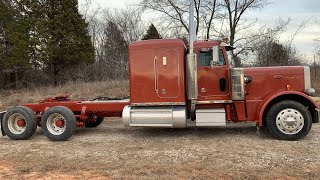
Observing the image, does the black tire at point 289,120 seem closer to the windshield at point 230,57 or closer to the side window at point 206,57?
the windshield at point 230,57

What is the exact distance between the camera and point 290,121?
816 centimetres

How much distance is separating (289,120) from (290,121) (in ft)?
0.10

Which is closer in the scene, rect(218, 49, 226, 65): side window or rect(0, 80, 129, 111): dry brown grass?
rect(218, 49, 226, 65): side window

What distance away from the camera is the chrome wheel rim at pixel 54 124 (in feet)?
30.3

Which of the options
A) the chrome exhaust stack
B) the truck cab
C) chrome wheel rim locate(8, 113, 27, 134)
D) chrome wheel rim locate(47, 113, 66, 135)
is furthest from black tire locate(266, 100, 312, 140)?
chrome wheel rim locate(8, 113, 27, 134)

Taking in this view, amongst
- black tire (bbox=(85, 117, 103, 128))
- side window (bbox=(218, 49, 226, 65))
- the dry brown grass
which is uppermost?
side window (bbox=(218, 49, 226, 65))

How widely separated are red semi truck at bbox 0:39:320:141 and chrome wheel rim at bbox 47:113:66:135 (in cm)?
20

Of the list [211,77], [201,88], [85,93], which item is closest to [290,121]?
[211,77]

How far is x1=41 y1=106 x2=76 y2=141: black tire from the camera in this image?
906 cm

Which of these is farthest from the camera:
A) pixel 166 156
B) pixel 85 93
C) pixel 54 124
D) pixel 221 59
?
pixel 85 93

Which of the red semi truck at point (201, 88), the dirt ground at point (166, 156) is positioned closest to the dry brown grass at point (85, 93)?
the dirt ground at point (166, 156)

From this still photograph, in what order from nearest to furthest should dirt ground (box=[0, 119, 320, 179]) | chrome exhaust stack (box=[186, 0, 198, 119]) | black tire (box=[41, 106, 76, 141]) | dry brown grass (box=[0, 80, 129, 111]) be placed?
dirt ground (box=[0, 119, 320, 179]) → chrome exhaust stack (box=[186, 0, 198, 119]) → black tire (box=[41, 106, 76, 141]) → dry brown grass (box=[0, 80, 129, 111])

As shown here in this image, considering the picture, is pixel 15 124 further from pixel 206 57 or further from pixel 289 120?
pixel 289 120

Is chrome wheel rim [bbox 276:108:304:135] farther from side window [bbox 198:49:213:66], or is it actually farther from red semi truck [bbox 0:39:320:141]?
side window [bbox 198:49:213:66]
